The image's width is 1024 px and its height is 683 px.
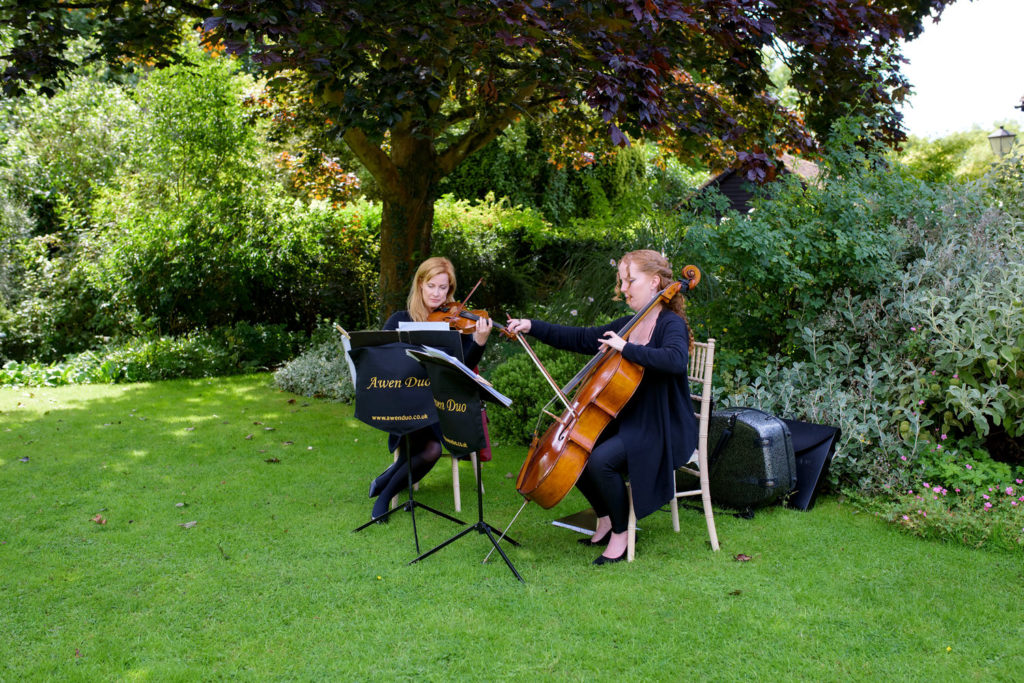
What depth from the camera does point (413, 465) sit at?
4.54 m

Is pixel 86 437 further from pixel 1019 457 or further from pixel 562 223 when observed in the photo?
pixel 562 223

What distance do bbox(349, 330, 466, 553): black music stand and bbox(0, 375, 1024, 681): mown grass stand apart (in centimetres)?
64

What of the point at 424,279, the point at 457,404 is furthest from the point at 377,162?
the point at 457,404

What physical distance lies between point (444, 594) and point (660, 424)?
129cm

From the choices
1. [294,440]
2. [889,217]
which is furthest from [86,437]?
[889,217]

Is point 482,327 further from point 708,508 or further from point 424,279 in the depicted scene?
point 708,508

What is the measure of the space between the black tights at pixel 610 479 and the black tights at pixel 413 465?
43.5 inches

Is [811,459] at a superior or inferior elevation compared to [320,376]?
superior

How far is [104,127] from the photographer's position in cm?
1403

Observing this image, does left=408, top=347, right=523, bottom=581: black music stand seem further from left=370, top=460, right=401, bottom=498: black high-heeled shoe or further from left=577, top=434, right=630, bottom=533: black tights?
left=370, top=460, right=401, bottom=498: black high-heeled shoe

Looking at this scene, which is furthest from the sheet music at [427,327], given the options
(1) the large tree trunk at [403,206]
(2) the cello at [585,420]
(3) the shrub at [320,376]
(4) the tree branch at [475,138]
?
(3) the shrub at [320,376]

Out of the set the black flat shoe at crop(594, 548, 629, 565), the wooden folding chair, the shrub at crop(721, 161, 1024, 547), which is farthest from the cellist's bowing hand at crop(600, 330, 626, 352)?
the shrub at crop(721, 161, 1024, 547)

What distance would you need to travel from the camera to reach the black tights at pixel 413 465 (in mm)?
4465

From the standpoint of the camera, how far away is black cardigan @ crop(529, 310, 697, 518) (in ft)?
12.0
